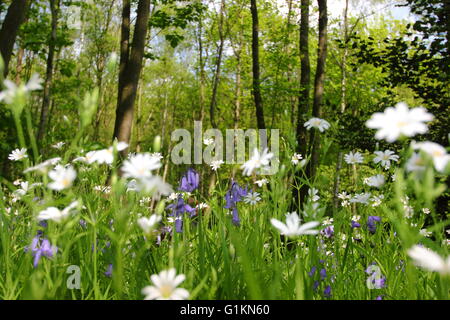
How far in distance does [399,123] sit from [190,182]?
154 centimetres

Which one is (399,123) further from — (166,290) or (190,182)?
(190,182)

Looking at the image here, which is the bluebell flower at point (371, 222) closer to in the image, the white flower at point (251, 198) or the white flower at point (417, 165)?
the white flower at point (251, 198)

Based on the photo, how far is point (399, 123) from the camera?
0.87m

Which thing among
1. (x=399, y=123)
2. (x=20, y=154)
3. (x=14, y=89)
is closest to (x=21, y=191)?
(x=20, y=154)

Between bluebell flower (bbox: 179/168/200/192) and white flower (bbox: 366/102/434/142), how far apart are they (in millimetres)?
1485

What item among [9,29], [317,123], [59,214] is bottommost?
[59,214]

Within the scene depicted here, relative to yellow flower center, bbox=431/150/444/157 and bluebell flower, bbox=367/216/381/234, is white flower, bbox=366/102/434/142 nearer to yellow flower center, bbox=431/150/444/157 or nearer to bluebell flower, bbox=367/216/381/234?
yellow flower center, bbox=431/150/444/157

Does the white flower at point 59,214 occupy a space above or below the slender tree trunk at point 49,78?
below

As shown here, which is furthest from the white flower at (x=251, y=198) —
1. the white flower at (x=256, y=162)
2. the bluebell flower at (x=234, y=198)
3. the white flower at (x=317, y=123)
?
the white flower at (x=256, y=162)

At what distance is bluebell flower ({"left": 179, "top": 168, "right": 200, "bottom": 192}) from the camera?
2.25 meters

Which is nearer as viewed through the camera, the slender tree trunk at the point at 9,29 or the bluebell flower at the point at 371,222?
the bluebell flower at the point at 371,222

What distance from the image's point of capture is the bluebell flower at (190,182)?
7.37 ft

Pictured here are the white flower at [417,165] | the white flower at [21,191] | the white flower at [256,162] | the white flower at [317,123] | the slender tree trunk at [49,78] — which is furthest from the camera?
the slender tree trunk at [49,78]

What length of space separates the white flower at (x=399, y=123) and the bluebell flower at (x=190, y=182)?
1.48 meters
